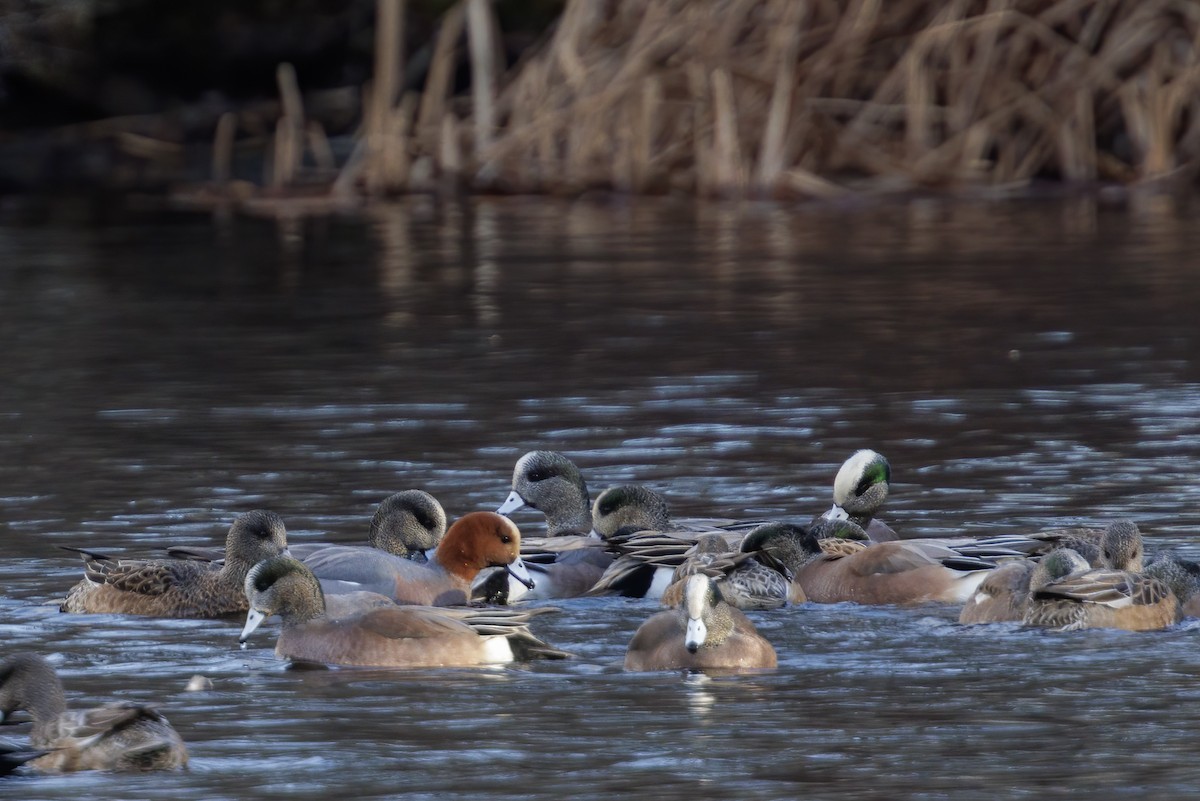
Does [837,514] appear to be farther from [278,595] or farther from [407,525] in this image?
[278,595]

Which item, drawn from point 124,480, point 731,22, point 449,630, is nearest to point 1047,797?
point 449,630

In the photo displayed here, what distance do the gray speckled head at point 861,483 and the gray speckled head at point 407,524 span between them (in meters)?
1.63

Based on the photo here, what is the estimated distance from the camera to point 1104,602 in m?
8.52

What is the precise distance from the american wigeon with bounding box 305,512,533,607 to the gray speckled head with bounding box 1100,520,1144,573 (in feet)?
7.02

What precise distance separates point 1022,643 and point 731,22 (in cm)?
1809

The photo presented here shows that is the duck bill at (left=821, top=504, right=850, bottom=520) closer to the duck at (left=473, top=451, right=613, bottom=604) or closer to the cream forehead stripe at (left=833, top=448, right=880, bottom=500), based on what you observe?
the cream forehead stripe at (left=833, top=448, right=880, bottom=500)

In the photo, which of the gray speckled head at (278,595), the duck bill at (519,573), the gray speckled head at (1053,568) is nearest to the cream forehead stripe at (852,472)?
the duck bill at (519,573)

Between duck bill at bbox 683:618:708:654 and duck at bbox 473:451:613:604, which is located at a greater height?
duck bill at bbox 683:618:708:654

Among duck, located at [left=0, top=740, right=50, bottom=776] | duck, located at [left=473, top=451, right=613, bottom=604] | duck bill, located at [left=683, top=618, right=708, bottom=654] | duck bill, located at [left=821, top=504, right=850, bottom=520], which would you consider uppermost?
duck bill, located at [left=683, top=618, right=708, bottom=654]

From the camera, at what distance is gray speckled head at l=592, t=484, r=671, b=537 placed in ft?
33.9

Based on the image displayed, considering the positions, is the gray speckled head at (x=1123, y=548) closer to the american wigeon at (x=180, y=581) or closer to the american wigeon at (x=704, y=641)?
the american wigeon at (x=704, y=641)

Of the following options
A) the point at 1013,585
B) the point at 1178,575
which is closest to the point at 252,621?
the point at 1013,585

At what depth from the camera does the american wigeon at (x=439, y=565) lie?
372 inches

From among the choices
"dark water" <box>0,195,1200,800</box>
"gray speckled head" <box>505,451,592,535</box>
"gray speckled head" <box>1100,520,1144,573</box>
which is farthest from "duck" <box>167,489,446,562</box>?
"gray speckled head" <box>1100,520,1144,573</box>
